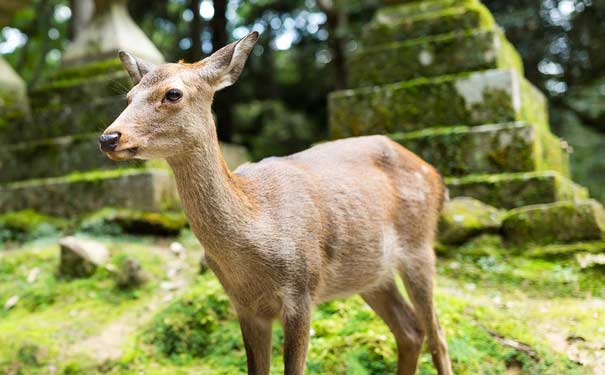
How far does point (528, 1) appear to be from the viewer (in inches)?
500

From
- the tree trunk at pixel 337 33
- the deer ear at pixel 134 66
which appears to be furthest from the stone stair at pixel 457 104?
the tree trunk at pixel 337 33

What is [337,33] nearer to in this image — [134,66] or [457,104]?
[457,104]

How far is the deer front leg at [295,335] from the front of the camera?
2.99 metres

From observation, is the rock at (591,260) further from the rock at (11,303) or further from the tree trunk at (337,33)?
the tree trunk at (337,33)

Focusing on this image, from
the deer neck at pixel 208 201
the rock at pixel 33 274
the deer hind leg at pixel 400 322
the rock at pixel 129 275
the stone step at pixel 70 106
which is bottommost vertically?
the rock at pixel 33 274

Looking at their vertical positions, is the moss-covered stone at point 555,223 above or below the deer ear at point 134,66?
below

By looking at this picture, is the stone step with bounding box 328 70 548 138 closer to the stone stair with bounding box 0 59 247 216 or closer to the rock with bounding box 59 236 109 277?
the stone stair with bounding box 0 59 247 216

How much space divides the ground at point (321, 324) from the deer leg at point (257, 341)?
0.91 metres

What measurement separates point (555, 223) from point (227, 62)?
Result: 148 inches

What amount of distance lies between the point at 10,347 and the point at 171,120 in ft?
9.78

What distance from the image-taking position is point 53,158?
7965 mm

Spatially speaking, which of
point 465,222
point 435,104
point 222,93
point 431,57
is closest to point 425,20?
point 431,57

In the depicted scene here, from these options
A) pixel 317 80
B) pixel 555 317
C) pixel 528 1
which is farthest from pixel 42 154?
pixel 528 1

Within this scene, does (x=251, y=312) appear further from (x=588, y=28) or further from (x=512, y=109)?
(x=588, y=28)
